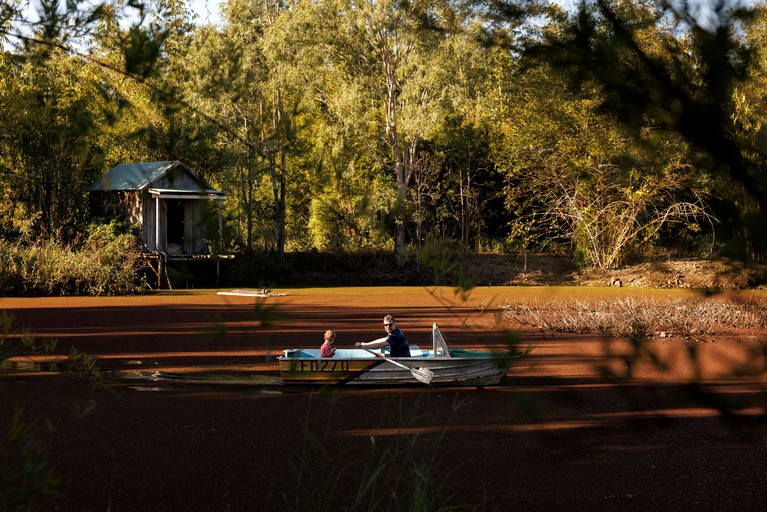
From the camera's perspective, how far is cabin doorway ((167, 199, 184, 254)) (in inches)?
1346

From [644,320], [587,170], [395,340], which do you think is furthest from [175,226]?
[587,170]

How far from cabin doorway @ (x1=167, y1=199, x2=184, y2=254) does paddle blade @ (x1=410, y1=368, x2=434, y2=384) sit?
23128mm

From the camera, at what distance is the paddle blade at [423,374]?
12.3 meters

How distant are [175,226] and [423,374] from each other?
23787 mm

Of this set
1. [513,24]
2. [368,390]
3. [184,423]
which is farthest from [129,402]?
[513,24]

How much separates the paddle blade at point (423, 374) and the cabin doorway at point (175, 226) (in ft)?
75.9

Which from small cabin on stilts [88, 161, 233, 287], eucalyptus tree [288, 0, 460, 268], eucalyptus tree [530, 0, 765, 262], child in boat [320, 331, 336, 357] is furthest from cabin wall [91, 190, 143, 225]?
eucalyptus tree [530, 0, 765, 262]

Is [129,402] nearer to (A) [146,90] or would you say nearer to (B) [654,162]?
(A) [146,90]

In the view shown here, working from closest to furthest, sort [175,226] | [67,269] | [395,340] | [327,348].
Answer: [327,348]
[395,340]
[67,269]
[175,226]

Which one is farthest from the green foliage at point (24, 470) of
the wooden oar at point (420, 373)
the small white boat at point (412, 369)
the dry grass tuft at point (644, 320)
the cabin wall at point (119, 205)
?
the cabin wall at point (119, 205)

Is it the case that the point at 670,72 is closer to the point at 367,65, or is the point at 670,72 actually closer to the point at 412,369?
the point at 412,369

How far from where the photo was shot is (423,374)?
1235 cm

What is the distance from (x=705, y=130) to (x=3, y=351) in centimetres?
227

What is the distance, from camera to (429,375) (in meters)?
12.4
